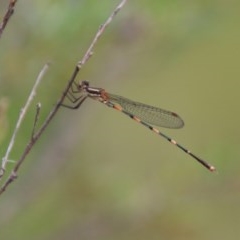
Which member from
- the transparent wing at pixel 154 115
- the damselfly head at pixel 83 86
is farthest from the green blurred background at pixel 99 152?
the damselfly head at pixel 83 86

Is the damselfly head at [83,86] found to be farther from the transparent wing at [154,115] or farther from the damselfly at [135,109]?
the transparent wing at [154,115]

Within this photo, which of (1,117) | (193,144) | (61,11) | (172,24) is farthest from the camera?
(193,144)

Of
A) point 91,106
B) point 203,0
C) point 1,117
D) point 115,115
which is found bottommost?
point 115,115

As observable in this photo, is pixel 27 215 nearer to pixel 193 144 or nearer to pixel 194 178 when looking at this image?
pixel 194 178

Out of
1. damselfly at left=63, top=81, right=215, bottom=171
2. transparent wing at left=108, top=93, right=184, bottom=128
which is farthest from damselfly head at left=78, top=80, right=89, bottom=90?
transparent wing at left=108, top=93, right=184, bottom=128

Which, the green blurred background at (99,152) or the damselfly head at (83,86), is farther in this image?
the green blurred background at (99,152)

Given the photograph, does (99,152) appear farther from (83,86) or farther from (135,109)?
(83,86)

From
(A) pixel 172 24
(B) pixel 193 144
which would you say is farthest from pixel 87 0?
(B) pixel 193 144
